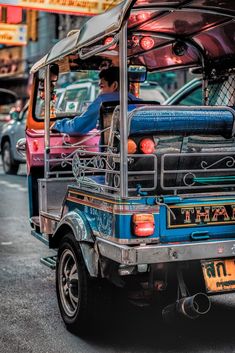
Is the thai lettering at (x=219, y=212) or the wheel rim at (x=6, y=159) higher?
the thai lettering at (x=219, y=212)

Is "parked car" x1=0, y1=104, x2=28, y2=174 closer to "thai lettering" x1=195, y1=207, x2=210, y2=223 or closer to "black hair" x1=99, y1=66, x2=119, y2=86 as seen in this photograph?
"black hair" x1=99, y1=66, x2=119, y2=86

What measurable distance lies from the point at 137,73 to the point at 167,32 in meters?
1.00

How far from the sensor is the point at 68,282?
5238mm

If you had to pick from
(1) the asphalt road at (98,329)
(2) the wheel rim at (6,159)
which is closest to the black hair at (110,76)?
(1) the asphalt road at (98,329)

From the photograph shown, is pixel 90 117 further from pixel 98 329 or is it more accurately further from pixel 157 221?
pixel 98 329

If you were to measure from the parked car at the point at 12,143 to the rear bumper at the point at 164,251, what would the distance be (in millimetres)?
12272

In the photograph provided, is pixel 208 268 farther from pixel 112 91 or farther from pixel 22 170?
pixel 22 170

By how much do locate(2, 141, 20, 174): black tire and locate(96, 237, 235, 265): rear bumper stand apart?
13221 mm

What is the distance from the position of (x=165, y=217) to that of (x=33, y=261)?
10.9ft

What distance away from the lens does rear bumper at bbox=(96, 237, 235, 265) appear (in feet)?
14.3

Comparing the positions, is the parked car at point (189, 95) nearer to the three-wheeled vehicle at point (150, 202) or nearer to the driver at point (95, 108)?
the driver at point (95, 108)

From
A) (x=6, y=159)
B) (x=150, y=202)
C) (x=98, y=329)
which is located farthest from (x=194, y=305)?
(x=6, y=159)

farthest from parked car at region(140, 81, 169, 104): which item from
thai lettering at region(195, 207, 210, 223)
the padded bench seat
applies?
thai lettering at region(195, 207, 210, 223)

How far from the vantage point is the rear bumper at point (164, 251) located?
4348 millimetres
